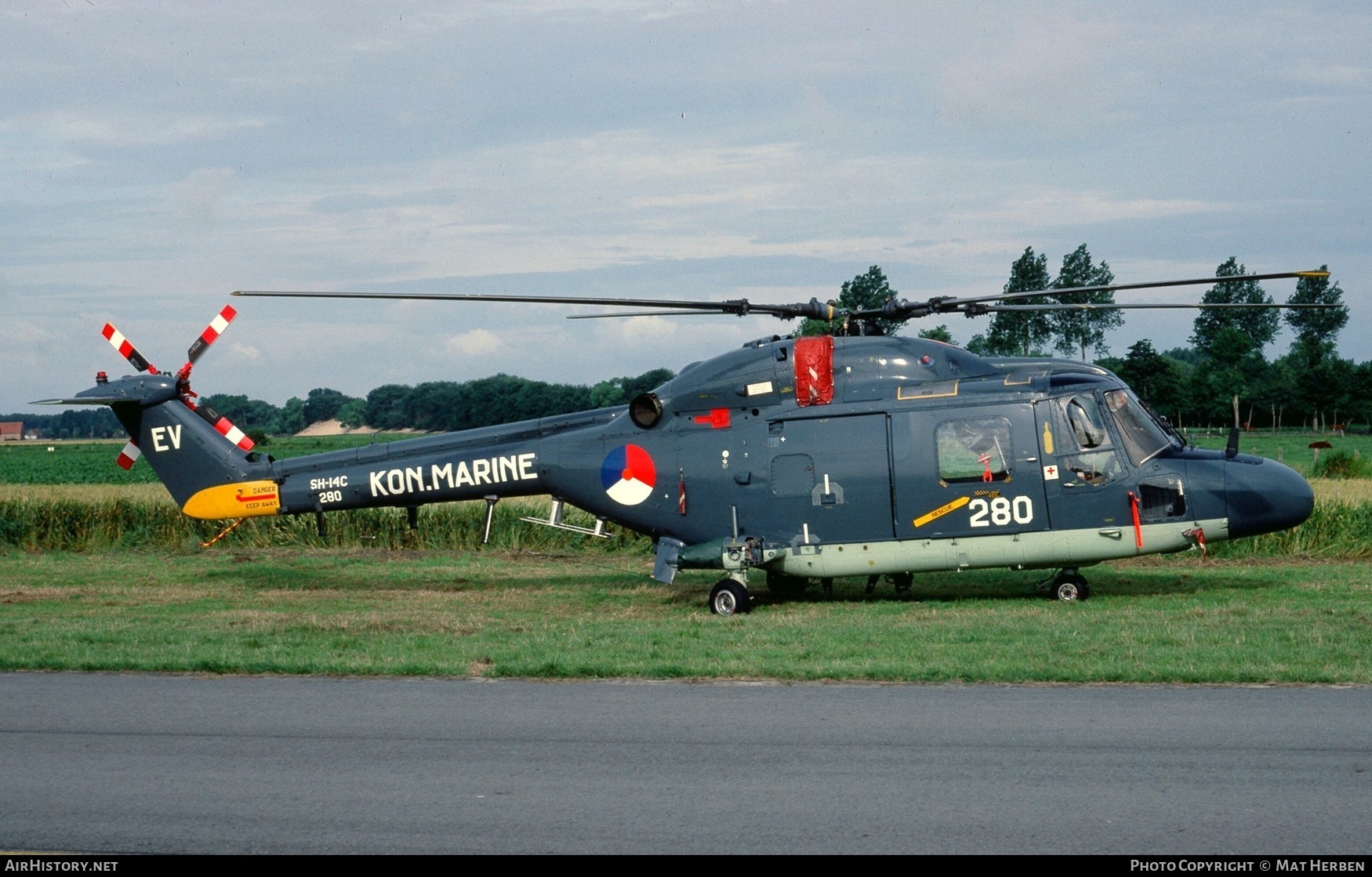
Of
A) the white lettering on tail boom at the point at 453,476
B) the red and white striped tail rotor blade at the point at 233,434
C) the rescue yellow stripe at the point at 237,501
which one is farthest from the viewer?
the red and white striped tail rotor blade at the point at 233,434

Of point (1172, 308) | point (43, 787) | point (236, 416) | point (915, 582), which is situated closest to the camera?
point (43, 787)

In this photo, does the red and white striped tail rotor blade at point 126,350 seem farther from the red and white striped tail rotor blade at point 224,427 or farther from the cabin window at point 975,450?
the cabin window at point 975,450

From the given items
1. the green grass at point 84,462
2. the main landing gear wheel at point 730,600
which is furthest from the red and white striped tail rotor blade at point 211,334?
the green grass at point 84,462

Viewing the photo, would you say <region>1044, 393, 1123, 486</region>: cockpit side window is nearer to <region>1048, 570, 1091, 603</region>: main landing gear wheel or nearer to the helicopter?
the helicopter

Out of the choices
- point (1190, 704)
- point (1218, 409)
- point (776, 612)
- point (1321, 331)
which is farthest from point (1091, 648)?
point (1321, 331)

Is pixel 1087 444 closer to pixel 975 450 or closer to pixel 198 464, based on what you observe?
pixel 975 450

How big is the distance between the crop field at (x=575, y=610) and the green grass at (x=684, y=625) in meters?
0.05

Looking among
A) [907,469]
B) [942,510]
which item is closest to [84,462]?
[907,469]

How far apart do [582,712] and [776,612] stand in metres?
6.37

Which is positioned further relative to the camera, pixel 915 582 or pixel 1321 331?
pixel 1321 331

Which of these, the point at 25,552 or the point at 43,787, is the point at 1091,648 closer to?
the point at 43,787

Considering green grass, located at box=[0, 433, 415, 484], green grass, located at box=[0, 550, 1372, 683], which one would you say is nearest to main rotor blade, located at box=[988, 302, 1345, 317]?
green grass, located at box=[0, 550, 1372, 683]

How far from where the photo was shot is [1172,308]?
15.3 metres

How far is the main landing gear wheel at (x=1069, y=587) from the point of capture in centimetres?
Result: 1606
